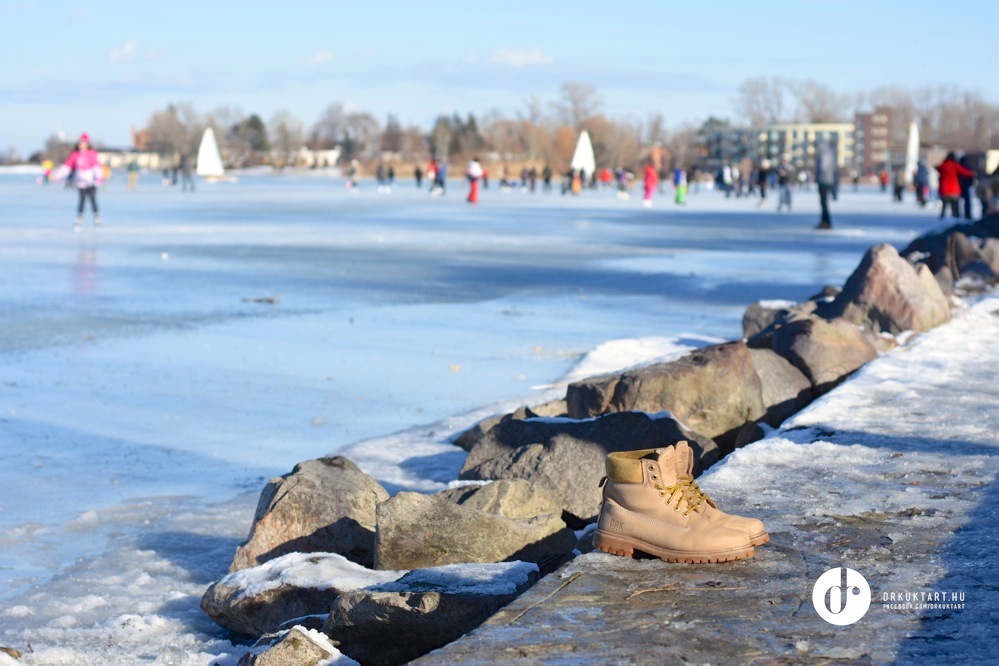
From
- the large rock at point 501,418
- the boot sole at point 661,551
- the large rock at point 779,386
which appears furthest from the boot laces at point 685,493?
the large rock at point 779,386

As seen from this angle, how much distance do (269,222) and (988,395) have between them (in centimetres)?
2214

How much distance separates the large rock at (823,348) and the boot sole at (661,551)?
142 inches

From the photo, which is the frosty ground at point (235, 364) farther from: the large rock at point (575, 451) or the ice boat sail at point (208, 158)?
the ice boat sail at point (208, 158)

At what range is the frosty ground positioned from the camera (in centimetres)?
457

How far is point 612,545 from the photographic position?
3.33m

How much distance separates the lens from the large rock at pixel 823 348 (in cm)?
682

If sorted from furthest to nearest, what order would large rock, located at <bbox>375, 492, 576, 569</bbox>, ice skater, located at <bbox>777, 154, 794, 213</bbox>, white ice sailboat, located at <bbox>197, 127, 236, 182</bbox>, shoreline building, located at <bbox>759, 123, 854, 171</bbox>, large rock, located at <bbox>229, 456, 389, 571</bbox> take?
shoreline building, located at <bbox>759, 123, 854, 171</bbox> < white ice sailboat, located at <bbox>197, 127, 236, 182</bbox> < ice skater, located at <bbox>777, 154, 794, 213</bbox> < large rock, located at <bbox>229, 456, 389, 571</bbox> < large rock, located at <bbox>375, 492, 576, 569</bbox>

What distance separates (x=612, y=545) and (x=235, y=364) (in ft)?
18.7

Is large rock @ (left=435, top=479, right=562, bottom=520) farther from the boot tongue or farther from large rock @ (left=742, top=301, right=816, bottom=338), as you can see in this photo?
large rock @ (left=742, top=301, right=816, bottom=338)

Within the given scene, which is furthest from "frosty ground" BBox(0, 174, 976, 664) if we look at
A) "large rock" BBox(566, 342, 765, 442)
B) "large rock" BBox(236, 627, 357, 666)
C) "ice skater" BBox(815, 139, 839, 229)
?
"ice skater" BBox(815, 139, 839, 229)

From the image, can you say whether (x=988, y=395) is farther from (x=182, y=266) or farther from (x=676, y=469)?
(x=182, y=266)

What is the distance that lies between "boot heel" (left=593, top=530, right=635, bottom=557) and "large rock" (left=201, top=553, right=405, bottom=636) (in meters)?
0.79

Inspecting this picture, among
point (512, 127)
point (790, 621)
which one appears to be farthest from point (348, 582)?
point (512, 127)

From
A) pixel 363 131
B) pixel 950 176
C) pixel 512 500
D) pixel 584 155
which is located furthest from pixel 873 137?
pixel 512 500
